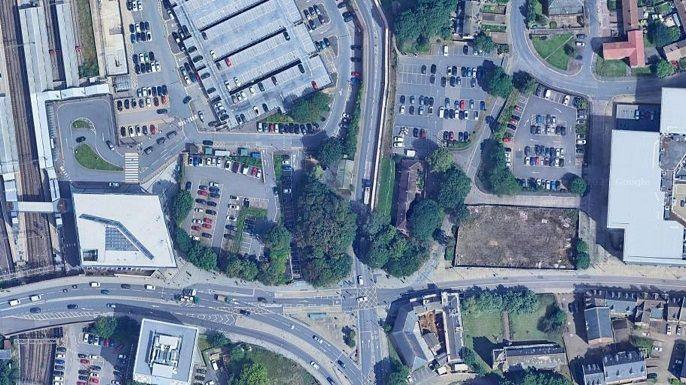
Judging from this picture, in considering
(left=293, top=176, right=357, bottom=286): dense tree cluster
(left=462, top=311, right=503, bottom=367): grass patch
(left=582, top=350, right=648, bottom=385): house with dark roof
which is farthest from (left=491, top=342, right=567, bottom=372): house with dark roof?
(left=293, top=176, right=357, bottom=286): dense tree cluster

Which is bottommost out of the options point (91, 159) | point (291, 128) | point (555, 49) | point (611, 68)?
point (91, 159)

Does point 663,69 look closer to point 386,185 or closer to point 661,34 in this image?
point 661,34

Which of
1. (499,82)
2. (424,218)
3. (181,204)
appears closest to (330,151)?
(424,218)

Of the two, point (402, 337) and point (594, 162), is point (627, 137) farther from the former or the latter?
point (402, 337)

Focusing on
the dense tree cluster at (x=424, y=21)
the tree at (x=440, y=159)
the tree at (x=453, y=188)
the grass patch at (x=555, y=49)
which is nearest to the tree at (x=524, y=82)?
the grass patch at (x=555, y=49)

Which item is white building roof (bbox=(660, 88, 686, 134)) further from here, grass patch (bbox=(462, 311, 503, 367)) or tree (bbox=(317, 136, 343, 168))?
tree (bbox=(317, 136, 343, 168))

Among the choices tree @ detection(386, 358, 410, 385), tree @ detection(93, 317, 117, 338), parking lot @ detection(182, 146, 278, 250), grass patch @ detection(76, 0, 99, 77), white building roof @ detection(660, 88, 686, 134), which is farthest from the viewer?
grass patch @ detection(76, 0, 99, 77)
